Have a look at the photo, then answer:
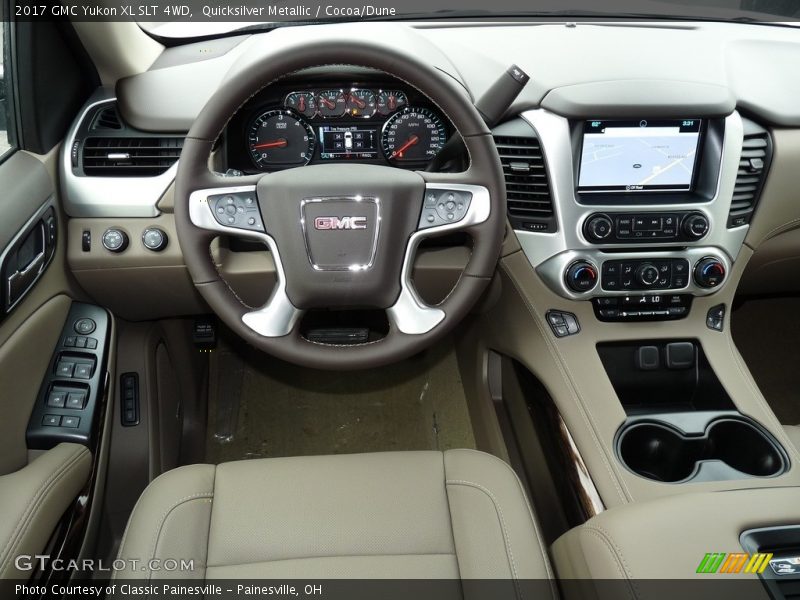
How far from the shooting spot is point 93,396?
1521mm

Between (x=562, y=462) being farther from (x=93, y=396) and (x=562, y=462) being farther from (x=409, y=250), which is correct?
(x=93, y=396)

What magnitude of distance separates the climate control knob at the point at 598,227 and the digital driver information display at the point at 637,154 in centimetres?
8

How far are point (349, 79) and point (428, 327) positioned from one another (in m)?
0.60

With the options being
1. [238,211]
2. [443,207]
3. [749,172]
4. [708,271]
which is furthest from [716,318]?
[238,211]

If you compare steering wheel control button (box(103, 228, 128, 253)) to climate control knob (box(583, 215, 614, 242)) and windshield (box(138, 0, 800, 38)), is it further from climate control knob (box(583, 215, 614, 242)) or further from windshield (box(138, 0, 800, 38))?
climate control knob (box(583, 215, 614, 242))

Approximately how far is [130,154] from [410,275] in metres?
0.78

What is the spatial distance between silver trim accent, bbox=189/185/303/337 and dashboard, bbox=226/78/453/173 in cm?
32

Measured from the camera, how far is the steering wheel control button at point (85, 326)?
5.28 feet

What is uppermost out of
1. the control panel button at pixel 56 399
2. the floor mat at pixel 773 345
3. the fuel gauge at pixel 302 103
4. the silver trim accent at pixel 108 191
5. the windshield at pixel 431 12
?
the windshield at pixel 431 12

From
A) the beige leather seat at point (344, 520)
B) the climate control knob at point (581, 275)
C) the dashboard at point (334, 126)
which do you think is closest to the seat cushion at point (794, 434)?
the climate control knob at point (581, 275)

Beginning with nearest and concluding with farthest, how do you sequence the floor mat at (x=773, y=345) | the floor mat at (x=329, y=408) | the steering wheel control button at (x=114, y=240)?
the steering wheel control button at (x=114, y=240), the floor mat at (x=329, y=408), the floor mat at (x=773, y=345)

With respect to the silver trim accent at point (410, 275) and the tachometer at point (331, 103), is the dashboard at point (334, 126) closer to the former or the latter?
the tachometer at point (331, 103)

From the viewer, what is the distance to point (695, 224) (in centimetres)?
160

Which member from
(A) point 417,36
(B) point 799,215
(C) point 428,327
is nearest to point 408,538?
(C) point 428,327
